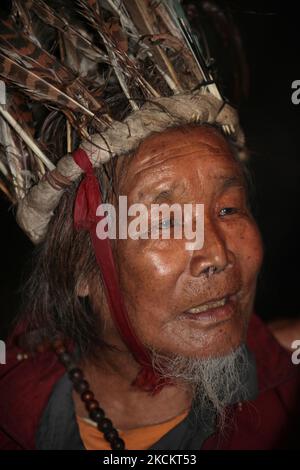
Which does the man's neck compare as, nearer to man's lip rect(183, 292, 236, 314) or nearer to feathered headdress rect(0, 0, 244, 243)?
man's lip rect(183, 292, 236, 314)

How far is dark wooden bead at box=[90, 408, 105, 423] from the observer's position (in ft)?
5.21

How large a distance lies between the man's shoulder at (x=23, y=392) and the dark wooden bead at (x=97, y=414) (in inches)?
8.7

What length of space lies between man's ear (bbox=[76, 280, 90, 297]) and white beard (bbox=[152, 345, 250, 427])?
35 centimetres

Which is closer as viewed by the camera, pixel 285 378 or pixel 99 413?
pixel 99 413

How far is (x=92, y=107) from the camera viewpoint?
1.23 m

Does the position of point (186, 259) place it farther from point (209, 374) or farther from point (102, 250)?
point (209, 374)

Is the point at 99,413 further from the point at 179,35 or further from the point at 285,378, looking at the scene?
the point at 179,35

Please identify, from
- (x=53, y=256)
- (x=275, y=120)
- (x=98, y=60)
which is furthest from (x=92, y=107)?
(x=275, y=120)

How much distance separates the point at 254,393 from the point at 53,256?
3.29 feet

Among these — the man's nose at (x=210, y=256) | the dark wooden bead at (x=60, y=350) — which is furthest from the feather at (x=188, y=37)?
the dark wooden bead at (x=60, y=350)

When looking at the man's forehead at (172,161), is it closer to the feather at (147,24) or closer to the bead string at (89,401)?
the feather at (147,24)

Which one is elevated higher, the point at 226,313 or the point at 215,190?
the point at 215,190

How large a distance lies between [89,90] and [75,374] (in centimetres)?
114
